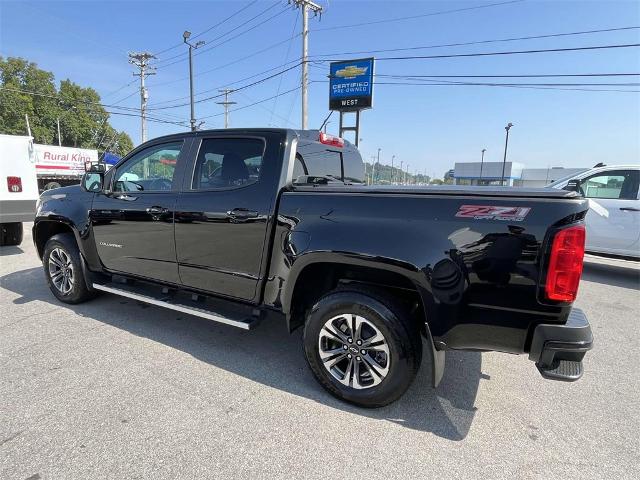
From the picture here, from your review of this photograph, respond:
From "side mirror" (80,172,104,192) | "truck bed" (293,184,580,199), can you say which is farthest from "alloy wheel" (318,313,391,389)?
"side mirror" (80,172,104,192)

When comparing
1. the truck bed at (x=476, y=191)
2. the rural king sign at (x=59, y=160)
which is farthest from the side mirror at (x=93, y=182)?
the rural king sign at (x=59, y=160)

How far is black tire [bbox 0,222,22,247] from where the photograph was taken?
7.66m

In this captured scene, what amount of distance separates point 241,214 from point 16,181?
6.44 m

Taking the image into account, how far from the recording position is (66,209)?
4.39 metres

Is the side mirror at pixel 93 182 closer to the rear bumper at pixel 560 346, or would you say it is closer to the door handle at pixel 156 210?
the door handle at pixel 156 210

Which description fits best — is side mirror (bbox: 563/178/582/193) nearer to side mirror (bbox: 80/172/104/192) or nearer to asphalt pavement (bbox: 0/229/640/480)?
asphalt pavement (bbox: 0/229/640/480)

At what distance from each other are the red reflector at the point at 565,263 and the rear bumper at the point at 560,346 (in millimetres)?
192

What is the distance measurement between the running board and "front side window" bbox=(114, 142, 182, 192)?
1.03m

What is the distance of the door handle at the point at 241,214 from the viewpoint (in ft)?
10.1

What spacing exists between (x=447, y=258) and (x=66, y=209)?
421 cm

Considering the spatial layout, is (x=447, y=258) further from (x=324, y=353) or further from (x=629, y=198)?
(x=629, y=198)

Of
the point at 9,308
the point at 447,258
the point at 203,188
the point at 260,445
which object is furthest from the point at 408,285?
the point at 9,308

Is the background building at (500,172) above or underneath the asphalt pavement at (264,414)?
above

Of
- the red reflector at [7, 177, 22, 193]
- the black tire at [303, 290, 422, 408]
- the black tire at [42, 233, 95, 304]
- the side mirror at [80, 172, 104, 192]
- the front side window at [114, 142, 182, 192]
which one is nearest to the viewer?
the black tire at [303, 290, 422, 408]
